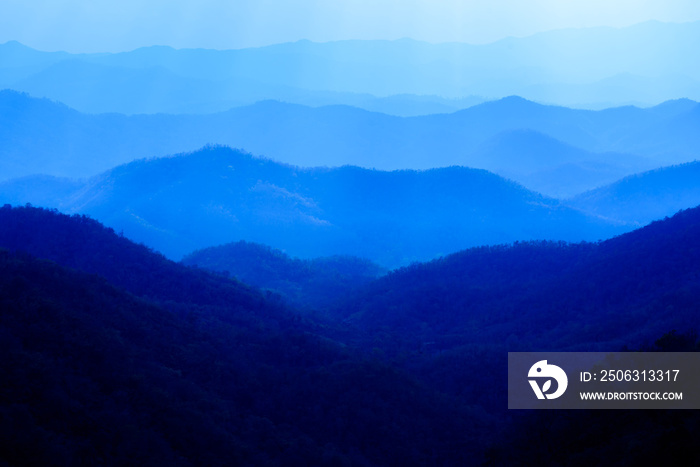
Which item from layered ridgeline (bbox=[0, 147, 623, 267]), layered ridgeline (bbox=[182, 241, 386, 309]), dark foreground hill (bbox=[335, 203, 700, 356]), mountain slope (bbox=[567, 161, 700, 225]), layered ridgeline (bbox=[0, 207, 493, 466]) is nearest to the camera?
layered ridgeline (bbox=[0, 207, 493, 466])

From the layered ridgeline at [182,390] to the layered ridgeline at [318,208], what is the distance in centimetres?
5954

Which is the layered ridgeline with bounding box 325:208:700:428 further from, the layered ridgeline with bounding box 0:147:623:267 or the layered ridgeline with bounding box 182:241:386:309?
the layered ridgeline with bounding box 0:147:623:267

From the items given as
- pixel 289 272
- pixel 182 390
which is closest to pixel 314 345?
pixel 182 390

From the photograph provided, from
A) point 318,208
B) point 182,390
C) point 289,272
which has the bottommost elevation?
point 182,390

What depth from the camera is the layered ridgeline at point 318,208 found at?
9662 centimetres

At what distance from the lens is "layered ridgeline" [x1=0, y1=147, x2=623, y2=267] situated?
96.6 meters

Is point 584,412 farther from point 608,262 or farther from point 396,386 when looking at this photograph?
point 608,262

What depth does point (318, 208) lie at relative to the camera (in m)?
108

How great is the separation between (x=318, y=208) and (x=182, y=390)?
84.1 m

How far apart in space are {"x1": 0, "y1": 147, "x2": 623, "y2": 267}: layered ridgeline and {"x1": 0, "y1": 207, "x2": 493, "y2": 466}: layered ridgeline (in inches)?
2344

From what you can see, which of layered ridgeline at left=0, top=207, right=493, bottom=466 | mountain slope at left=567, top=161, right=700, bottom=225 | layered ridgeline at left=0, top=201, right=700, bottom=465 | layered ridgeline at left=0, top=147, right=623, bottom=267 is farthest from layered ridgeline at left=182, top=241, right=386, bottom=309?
mountain slope at left=567, top=161, right=700, bottom=225

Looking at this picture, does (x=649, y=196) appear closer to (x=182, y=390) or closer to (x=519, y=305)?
(x=519, y=305)

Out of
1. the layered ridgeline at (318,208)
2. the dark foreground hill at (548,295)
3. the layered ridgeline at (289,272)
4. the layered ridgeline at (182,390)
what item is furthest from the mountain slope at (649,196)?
the layered ridgeline at (182,390)

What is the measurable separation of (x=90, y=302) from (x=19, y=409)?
9.54 meters
